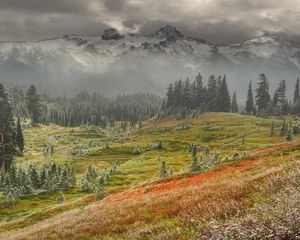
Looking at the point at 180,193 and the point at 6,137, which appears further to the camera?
A: the point at 6,137

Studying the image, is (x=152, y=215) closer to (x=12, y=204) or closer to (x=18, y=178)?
(x=12, y=204)

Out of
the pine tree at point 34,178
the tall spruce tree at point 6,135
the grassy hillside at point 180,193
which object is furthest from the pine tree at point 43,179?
the tall spruce tree at point 6,135

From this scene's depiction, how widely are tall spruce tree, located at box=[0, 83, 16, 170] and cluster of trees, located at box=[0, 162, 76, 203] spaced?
10.6 feet

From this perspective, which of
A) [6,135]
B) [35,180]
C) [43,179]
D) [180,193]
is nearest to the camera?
[180,193]

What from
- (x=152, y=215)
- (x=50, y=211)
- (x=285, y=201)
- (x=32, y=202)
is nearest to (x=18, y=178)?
(x=32, y=202)

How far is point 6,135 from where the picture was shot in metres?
93.9

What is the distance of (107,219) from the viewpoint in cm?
1766

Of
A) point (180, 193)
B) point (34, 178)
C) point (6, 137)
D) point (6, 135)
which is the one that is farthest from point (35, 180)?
point (180, 193)

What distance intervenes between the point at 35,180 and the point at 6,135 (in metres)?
11.2

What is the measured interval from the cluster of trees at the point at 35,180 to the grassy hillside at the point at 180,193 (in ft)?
11.5

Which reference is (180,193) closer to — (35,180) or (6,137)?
(35,180)

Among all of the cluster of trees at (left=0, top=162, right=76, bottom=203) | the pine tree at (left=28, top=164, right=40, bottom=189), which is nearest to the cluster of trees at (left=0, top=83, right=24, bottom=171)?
the cluster of trees at (left=0, top=162, right=76, bottom=203)

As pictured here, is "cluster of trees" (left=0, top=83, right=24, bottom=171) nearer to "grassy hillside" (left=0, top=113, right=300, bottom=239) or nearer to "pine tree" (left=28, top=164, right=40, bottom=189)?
"pine tree" (left=28, top=164, right=40, bottom=189)

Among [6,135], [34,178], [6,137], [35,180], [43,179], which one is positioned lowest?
[35,180]
